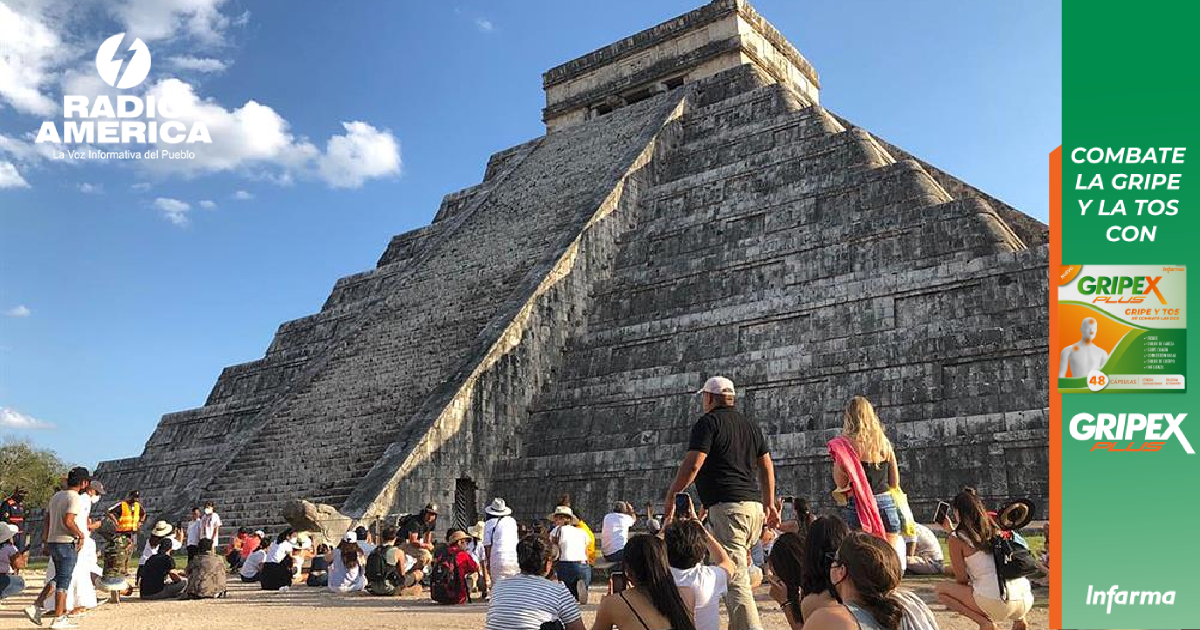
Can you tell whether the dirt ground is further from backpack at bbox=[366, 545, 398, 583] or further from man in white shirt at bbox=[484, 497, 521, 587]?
man in white shirt at bbox=[484, 497, 521, 587]

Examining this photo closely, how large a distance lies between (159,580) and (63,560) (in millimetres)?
3715

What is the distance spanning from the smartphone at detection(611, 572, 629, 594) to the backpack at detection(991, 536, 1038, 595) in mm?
2953

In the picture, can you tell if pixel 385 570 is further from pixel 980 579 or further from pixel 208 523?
pixel 980 579

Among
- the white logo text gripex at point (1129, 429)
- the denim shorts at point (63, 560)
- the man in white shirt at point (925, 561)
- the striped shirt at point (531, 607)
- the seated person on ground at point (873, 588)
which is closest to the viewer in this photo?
the seated person on ground at point (873, 588)

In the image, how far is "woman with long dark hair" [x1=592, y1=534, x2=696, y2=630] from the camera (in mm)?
4730

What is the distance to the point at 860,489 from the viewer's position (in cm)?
670

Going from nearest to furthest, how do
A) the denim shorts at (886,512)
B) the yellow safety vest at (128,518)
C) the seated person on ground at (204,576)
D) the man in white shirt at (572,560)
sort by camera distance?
the denim shorts at (886,512) → the man in white shirt at (572,560) → the seated person on ground at (204,576) → the yellow safety vest at (128,518)

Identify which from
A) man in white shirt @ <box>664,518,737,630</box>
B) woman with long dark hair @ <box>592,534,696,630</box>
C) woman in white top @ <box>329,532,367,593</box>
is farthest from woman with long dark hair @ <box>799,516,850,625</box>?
woman in white top @ <box>329,532,367,593</box>

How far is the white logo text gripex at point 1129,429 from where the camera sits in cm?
739

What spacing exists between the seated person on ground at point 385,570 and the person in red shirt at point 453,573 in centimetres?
146

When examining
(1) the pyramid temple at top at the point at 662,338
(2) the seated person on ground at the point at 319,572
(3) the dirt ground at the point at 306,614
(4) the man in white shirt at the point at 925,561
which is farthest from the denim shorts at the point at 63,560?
(4) the man in white shirt at the point at 925,561

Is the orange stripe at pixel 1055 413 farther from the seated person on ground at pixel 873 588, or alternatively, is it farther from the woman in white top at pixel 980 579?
the seated person on ground at pixel 873 588

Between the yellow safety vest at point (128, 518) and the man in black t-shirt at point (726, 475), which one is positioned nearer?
the man in black t-shirt at point (726, 475)

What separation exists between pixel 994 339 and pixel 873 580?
1243 centimetres
